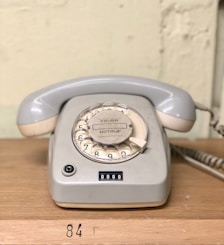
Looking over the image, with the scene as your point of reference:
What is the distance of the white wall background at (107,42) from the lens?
0.84 metres

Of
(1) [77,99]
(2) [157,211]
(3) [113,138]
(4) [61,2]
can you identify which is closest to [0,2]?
(4) [61,2]

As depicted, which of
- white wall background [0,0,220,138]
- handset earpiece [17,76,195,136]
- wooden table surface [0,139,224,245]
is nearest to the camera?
wooden table surface [0,139,224,245]

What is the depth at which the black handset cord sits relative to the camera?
28.2 inches

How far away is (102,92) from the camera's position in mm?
721

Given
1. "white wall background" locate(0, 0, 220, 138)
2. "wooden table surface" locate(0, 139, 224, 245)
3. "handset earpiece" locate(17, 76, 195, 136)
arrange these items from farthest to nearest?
"white wall background" locate(0, 0, 220, 138) < "handset earpiece" locate(17, 76, 195, 136) < "wooden table surface" locate(0, 139, 224, 245)

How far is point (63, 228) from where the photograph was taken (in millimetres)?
545

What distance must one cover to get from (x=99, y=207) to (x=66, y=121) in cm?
15

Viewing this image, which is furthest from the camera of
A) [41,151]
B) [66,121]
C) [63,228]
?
[41,151]

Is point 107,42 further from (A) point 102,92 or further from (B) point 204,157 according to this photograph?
(B) point 204,157

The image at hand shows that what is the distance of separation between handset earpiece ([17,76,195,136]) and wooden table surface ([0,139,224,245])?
3.0 inches

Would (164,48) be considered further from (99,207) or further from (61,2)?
(99,207)

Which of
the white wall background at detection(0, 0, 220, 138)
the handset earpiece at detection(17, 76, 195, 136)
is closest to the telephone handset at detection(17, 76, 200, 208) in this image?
the handset earpiece at detection(17, 76, 195, 136)

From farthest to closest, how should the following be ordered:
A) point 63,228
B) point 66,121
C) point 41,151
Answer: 1. point 41,151
2. point 66,121
3. point 63,228

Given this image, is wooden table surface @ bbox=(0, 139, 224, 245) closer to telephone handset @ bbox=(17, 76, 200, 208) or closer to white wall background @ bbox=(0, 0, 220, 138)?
telephone handset @ bbox=(17, 76, 200, 208)
